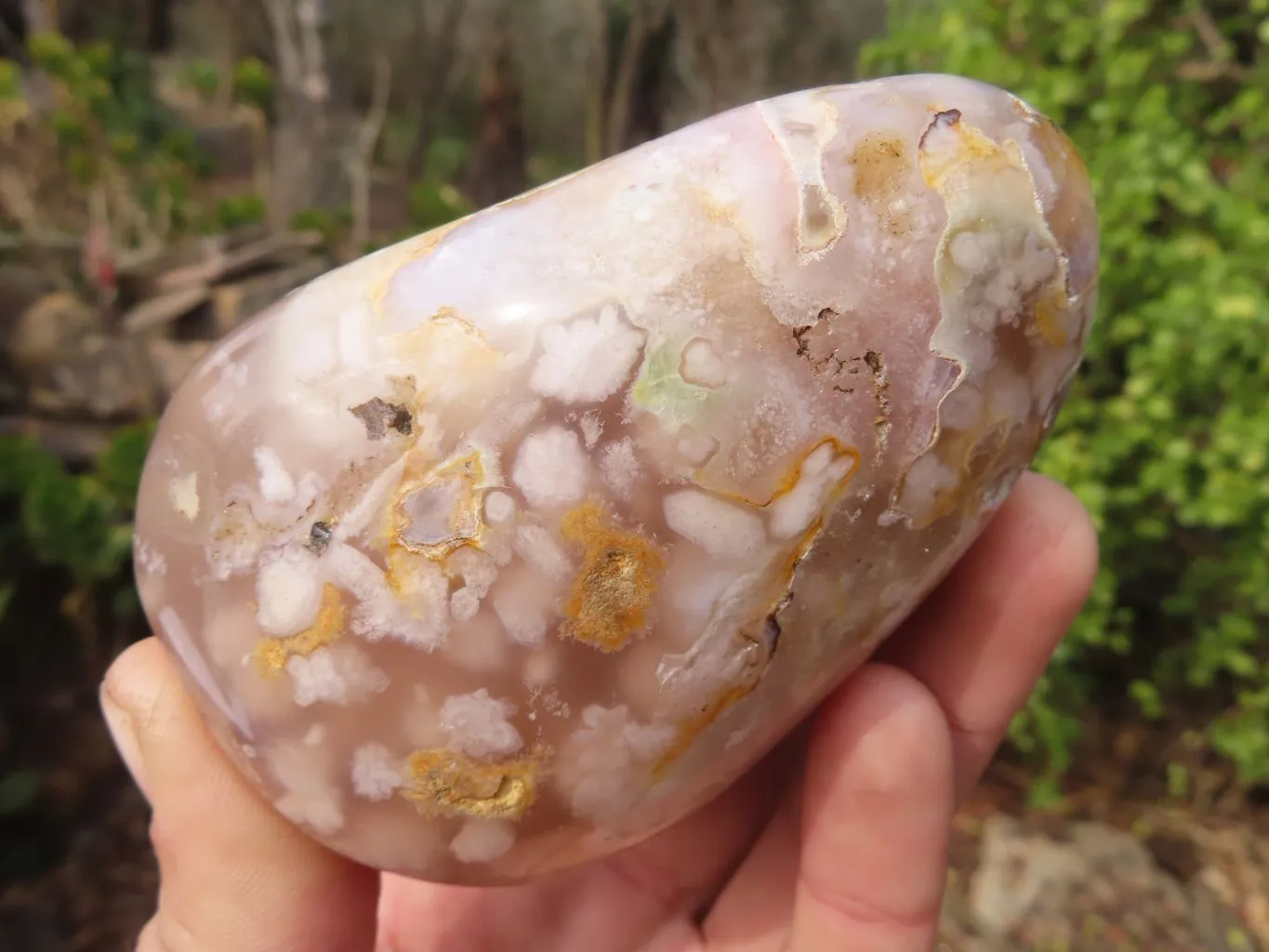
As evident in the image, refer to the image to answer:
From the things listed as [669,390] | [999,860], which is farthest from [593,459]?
[999,860]

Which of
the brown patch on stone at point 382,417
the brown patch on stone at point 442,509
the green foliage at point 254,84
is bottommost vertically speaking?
the green foliage at point 254,84

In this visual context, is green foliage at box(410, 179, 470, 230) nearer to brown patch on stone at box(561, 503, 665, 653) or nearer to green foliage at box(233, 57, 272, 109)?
green foliage at box(233, 57, 272, 109)

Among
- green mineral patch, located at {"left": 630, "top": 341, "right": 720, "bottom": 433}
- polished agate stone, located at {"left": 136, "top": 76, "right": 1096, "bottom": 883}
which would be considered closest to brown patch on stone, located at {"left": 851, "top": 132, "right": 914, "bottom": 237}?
polished agate stone, located at {"left": 136, "top": 76, "right": 1096, "bottom": 883}

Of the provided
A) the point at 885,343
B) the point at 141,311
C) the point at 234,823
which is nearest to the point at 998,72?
the point at 885,343

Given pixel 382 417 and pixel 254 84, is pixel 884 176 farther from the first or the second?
pixel 254 84

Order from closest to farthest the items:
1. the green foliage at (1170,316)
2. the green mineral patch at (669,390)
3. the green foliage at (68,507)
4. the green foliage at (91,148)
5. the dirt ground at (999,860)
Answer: the green mineral patch at (669,390) < the green foliage at (1170,316) < the dirt ground at (999,860) < the green foliage at (68,507) < the green foliage at (91,148)

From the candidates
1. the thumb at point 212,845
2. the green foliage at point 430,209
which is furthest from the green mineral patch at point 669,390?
the green foliage at point 430,209

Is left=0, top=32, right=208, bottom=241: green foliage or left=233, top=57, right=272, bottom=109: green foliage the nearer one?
left=0, top=32, right=208, bottom=241: green foliage

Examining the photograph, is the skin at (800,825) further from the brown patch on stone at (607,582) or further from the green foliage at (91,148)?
the green foliage at (91,148)
